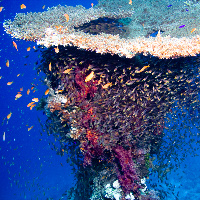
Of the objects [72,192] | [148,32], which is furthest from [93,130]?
[148,32]

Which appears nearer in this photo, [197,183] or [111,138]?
[111,138]

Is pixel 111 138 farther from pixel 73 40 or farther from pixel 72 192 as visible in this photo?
pixel 72 192

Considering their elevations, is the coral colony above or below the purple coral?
above

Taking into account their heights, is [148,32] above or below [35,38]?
above

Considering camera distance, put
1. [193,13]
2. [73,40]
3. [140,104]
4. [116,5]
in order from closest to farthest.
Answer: [73,40] → [140,104] → [193,13] → [116,5]

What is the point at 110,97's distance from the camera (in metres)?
3.80

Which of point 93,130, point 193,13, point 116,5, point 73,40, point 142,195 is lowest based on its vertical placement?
point 142,195

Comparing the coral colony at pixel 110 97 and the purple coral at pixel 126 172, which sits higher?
the coral colony at pixel 110 97

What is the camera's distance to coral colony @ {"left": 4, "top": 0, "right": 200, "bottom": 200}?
3363 millimetres

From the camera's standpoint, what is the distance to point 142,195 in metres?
3.74

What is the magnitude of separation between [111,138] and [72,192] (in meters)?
4.25

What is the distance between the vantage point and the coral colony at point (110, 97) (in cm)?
336

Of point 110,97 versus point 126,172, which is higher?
point 110,97

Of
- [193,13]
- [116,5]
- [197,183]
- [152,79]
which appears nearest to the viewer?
[152,79]
